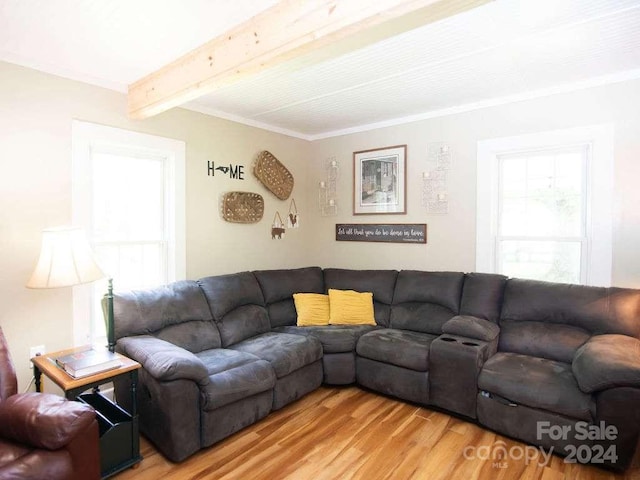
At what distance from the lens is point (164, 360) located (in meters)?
2.17

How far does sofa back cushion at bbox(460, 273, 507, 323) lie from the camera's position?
122 inches

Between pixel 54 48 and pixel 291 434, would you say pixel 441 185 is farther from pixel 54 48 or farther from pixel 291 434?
pixel 54 48

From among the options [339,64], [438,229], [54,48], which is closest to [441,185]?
[438,229]

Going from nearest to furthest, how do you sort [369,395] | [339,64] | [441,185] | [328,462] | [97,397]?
[328,462] → [97,397] → [339,64] → [369,395] → [441,185]

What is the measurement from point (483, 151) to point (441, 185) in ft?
1.62

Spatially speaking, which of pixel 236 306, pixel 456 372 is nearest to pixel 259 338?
pixel 236 306

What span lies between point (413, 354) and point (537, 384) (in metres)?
0.86

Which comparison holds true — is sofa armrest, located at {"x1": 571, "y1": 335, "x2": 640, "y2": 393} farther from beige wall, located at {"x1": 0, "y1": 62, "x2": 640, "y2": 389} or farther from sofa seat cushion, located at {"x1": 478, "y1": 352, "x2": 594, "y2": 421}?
beige wall, located at {"x1": 0, "y1": 62, "x2": 640, "y2": 389}

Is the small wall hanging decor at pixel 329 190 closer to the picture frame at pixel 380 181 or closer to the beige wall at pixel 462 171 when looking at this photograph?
the beige wall at pixel 462 171

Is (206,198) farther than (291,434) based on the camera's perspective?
Yes

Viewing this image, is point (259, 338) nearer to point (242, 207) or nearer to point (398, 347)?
point (398, 347)

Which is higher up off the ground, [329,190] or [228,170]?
[228,170]

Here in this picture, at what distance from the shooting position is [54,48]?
2.32 m

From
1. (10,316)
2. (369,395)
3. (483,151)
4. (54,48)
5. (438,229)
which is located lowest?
(369,395)
